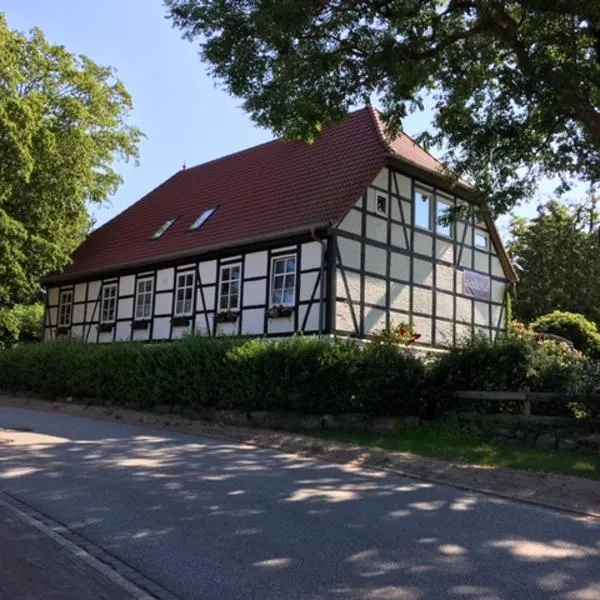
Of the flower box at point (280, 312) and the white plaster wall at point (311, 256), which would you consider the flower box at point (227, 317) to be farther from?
the white plaster wall at point (311, 256)

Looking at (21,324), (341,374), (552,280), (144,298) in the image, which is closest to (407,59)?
(341,374)

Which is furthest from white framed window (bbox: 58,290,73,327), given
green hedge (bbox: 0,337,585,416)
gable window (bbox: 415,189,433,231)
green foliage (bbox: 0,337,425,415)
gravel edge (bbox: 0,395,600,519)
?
gable window (bbox: 415,189,433,231)

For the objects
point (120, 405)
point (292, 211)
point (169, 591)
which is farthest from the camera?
point (292, 211)

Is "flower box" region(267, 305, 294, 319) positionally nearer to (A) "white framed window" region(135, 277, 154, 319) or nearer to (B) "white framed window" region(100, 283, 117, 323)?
(A) "white framed window" region(135, 277, 154, 319)

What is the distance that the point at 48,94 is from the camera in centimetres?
2994

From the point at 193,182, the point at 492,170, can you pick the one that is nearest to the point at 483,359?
the point at 492,170

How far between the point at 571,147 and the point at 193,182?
729 inches

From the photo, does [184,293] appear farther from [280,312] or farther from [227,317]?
[280,312]

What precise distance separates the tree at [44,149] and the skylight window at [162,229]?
13.5ft

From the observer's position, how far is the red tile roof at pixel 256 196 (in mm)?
21484

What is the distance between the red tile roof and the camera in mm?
21484

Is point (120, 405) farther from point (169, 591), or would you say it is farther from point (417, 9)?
point (169, 591)

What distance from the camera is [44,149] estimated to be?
28.0 meters

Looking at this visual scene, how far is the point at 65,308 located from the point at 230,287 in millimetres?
10033
